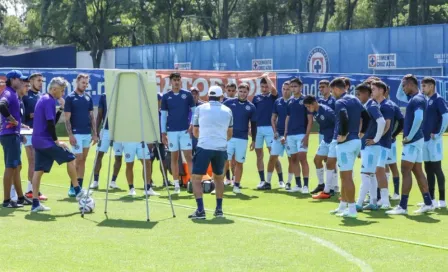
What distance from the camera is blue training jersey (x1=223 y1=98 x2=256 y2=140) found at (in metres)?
17.8

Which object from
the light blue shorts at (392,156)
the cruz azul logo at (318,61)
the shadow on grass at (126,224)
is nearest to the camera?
the shadow on grass at (126,224)

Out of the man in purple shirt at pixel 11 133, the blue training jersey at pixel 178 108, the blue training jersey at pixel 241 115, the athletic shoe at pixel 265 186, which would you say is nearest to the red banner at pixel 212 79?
the athletic shoe at pixel 265 186

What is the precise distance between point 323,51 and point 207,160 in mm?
41230

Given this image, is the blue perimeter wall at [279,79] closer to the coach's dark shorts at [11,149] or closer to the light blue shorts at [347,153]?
the coach's dark shorts at [11,149]

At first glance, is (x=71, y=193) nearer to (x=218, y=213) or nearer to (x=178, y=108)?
(x=178, y=108)

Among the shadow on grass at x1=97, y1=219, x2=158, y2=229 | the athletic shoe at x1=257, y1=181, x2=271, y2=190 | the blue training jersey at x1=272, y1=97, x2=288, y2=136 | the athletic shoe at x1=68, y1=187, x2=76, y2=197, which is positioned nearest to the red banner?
the blue training jersey at x1=272, y1=97, x2=288, y2=136

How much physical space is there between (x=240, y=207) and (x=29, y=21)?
74247 millimetres

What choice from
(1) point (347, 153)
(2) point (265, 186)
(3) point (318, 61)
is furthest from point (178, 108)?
(3) point (318, 61)

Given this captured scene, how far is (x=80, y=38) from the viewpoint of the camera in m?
83.8

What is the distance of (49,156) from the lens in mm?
13922

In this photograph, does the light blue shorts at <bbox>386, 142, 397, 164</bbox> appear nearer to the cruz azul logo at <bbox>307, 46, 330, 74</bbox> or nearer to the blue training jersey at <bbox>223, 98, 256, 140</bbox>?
the blue training jersey at <bbox>223, 98, 256, 140</bbox>

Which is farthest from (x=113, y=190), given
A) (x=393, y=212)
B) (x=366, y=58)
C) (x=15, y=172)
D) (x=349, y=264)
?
(x=366, y=58)

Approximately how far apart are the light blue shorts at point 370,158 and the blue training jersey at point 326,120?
2.57m

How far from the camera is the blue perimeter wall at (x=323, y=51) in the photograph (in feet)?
157
